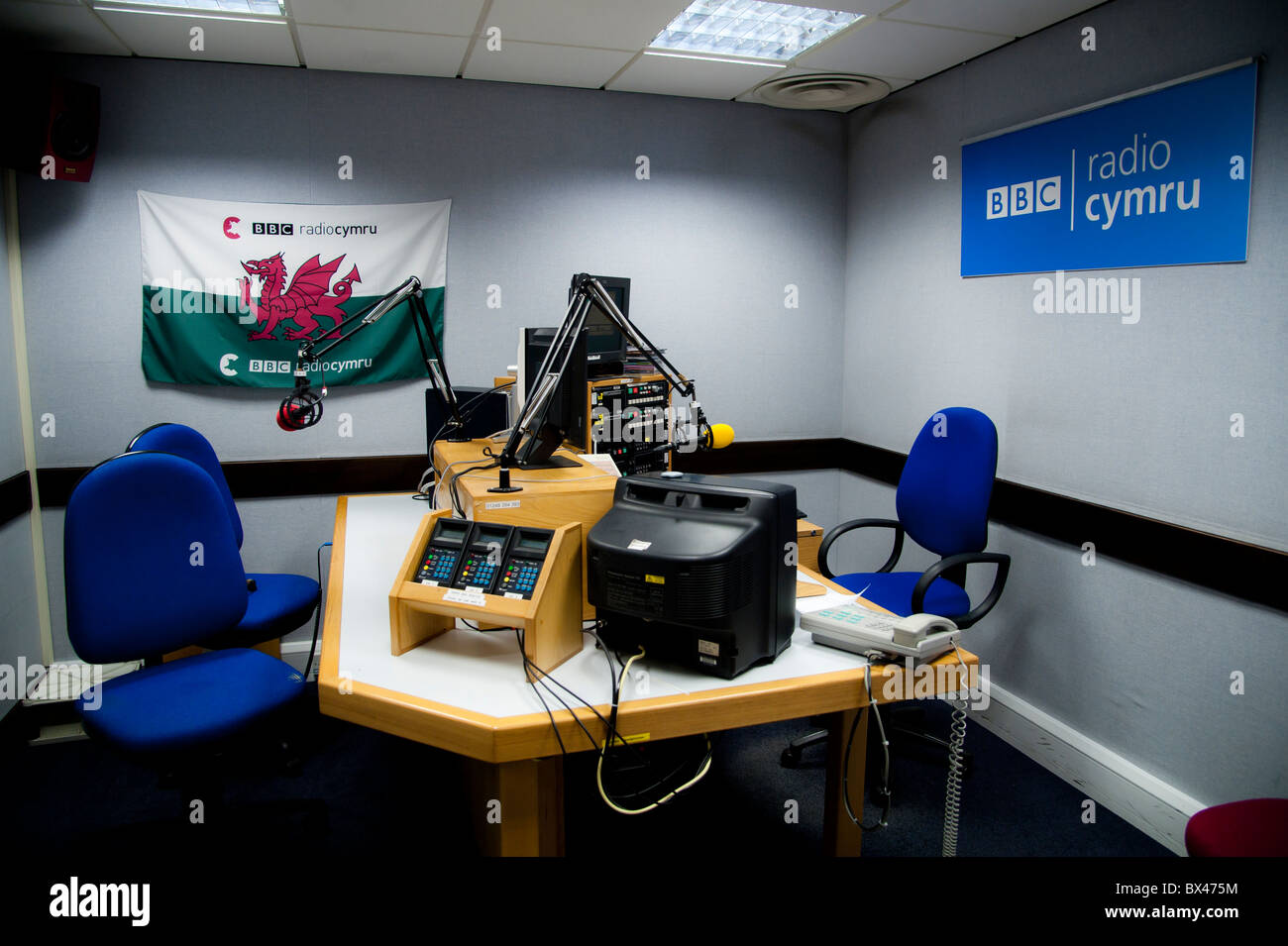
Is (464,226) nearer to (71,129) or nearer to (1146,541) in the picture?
(71,129)

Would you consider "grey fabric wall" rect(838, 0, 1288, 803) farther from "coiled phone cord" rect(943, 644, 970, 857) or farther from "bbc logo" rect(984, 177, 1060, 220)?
"coiled phone cord" rect(943, 644, 970, 857)

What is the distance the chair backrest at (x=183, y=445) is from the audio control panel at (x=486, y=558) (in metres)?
1.25

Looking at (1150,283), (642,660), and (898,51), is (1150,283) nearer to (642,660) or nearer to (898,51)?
(898,51)

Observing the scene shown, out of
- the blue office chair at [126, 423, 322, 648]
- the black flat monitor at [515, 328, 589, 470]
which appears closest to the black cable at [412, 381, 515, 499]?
the black flat monitor at [515, 328, 589, 470]

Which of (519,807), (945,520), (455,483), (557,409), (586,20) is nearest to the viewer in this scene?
(519,807)

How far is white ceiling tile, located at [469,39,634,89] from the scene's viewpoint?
10.7 feet

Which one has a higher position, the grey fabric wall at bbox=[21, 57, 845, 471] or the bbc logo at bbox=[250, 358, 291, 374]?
the grey fabric wall at bbox=[21, 57, 845, 471]

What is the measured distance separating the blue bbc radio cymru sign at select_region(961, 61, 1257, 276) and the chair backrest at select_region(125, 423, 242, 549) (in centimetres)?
304

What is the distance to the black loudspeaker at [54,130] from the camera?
3.04 m

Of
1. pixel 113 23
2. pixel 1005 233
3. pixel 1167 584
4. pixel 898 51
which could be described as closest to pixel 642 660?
pixel 1167 584

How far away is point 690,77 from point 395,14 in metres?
1.32

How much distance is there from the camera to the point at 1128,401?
2721mm

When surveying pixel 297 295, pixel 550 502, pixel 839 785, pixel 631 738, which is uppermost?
pixel 297 295

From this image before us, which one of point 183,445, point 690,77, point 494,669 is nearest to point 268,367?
point 183,445
